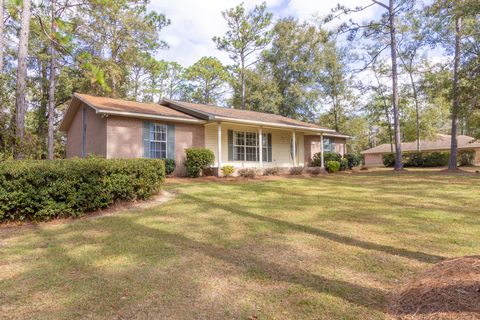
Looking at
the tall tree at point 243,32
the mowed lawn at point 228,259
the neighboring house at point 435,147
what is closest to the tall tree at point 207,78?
the tall tree at point 243,32

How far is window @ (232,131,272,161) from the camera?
1742 centimetres

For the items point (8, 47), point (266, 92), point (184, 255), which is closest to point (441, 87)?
point (266, 92)

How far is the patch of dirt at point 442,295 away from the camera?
2.59 metres

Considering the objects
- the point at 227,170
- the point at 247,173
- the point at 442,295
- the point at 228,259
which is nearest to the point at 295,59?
the point at 247,173

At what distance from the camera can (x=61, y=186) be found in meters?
6.57

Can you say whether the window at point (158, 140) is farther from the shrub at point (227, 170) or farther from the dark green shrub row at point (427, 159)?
the dark green shrub row at point (427, 159)

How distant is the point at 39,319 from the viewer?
109 inches

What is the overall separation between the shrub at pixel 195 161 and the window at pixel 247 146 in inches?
121

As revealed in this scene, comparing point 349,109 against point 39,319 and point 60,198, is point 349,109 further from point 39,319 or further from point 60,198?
point 39,319

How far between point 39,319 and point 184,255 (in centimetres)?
195

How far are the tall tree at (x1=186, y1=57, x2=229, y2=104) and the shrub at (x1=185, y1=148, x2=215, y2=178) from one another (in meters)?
22.3

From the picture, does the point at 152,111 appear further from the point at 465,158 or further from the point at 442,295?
the point at 465,158

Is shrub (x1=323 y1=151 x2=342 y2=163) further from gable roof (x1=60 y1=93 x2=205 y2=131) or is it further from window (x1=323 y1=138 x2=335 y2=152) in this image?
gable roof (x1=60 y1=93 x2=205 y2=131)

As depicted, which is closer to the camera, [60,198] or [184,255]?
[184,255]
